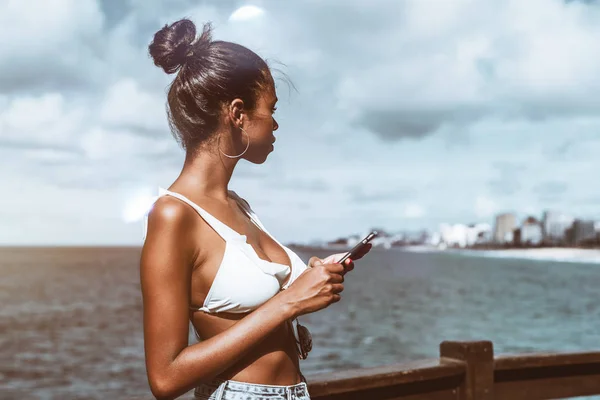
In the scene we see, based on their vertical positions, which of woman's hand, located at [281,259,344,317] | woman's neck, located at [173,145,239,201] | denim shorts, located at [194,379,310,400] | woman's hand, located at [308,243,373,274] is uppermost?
woman's neck, located at [173,145,239,201]

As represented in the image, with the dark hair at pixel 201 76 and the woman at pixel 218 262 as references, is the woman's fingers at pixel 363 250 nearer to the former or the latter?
the woman at pixel 218 262

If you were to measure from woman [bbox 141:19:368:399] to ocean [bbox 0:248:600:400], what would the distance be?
24.6ft

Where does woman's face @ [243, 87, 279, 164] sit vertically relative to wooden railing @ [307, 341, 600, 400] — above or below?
above

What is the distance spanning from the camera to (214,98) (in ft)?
4.96

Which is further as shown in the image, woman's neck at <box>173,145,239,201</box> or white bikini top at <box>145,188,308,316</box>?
woman's neck at <box>173,145,239,201</box>

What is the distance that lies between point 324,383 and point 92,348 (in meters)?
32.2

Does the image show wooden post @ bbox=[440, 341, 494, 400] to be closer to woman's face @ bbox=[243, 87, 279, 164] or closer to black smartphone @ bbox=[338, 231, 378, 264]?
black smartphone @ bbox=[338, 231, 378, 264]

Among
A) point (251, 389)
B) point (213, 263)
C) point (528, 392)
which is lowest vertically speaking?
point (528, 392)

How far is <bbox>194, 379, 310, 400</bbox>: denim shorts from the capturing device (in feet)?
4.75

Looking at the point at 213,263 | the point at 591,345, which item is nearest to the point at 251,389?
the point at 213,263

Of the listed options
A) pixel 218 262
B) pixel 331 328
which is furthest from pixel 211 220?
pixel 331 328

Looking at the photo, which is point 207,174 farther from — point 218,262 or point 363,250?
point 363,250

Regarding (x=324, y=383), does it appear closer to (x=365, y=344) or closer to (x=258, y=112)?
(x=258, y=112)

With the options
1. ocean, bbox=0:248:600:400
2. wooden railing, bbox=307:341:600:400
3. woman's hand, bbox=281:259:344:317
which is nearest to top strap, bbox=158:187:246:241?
woman's hand, bbox=281:259:344:317
